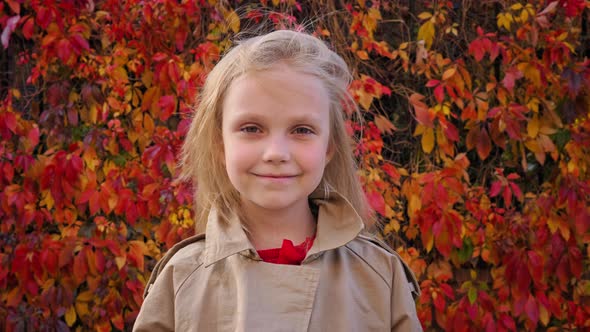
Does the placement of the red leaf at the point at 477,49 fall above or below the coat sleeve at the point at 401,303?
above

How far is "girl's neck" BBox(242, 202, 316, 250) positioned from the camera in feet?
6.39

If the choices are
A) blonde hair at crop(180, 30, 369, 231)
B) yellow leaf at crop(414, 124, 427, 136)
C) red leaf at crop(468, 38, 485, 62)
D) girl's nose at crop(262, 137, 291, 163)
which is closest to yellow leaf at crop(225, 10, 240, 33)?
yellow leaf at crop(414, 124, 427, 136)

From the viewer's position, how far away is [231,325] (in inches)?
71.6

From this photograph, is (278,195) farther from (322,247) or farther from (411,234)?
(411,234)

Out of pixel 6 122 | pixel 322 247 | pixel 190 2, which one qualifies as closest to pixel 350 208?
pixel 322 247

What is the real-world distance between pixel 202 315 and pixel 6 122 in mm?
1954

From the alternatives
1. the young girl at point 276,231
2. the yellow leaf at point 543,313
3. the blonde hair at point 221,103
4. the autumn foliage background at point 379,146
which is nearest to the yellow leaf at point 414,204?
A: the autumn foliage background at point 379,146

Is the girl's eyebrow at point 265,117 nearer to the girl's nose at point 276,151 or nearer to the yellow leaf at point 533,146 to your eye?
the girl's nose at point 276,151


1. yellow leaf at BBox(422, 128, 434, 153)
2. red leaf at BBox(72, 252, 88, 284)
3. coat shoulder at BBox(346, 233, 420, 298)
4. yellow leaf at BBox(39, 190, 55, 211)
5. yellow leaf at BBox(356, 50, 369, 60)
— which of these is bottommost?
red leaf at BBox(72, 252, 88, 284)

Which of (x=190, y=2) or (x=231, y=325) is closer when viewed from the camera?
(x=231, y=325)

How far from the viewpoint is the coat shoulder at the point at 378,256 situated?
196 cm

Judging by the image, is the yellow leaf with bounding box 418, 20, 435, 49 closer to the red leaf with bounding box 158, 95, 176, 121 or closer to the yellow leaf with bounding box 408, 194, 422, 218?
the yellow leaf with bounding box 408, 194, 422, 218

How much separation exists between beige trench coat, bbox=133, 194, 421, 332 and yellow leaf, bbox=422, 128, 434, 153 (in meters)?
1.43

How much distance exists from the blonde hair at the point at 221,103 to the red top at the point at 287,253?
137 millimetres
